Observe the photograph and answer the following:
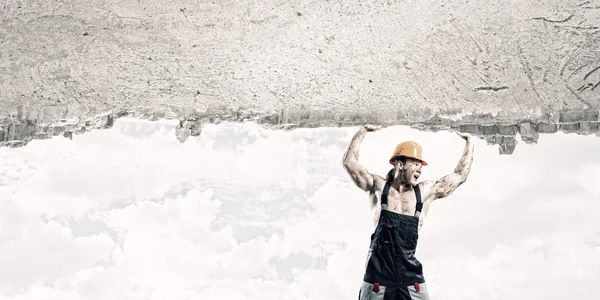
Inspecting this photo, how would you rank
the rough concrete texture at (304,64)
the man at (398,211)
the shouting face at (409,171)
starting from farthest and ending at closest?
the rough concrete texture at (304,64) < the shouting face at (409,171) < the man at (398,211)

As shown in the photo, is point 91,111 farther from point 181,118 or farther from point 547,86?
point 547,86

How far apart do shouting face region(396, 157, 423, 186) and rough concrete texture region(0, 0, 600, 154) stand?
43cm

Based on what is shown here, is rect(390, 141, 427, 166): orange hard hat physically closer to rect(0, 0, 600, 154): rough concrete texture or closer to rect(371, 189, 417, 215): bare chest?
rect(371, 189, 417, 215): bare chest

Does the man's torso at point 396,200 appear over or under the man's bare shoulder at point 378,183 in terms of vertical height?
under

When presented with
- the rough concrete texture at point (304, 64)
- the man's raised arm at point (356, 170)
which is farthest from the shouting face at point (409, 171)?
the rough concrete texture at point (304, 64)

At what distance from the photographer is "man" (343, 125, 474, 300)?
1.87 m

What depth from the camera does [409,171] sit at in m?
1.97

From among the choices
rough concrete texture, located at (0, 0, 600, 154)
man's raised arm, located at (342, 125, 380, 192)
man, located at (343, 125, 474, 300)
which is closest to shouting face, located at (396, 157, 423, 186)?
man, located at (343, 125, 474, 300)

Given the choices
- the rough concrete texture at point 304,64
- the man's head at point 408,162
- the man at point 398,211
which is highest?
the rough concrete texture at point 304,64

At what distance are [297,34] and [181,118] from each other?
0.64 m

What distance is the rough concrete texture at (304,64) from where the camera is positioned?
216 cm

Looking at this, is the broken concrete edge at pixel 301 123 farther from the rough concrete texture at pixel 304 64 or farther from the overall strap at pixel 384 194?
the overall strap at pixel 384 194

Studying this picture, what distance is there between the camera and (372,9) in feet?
6.99

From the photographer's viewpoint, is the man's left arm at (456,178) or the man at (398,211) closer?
the man at (398,211)
